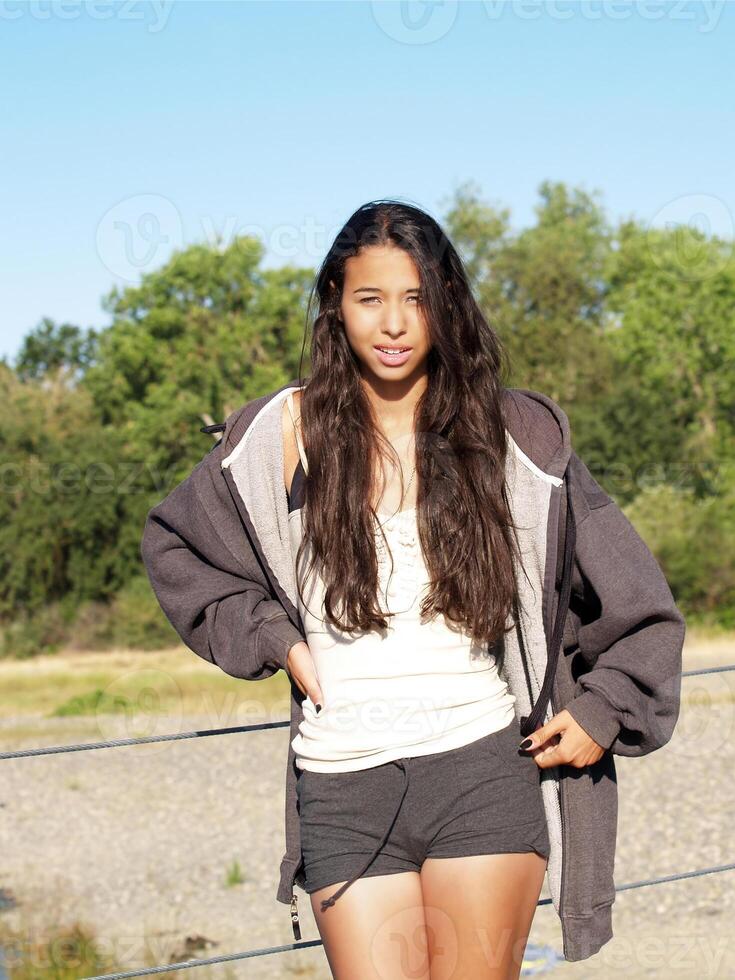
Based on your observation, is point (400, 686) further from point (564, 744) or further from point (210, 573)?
point (210, 573)

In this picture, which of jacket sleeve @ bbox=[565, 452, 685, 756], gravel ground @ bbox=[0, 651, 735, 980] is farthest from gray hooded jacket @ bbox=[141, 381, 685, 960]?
gravel ground @ bbox=[0, 651, 735, 980]

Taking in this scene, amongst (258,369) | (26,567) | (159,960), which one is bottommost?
(159,960)

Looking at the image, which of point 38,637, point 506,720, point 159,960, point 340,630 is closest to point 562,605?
point 506,720

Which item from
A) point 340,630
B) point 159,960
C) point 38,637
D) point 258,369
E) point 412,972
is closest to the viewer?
point 412,972

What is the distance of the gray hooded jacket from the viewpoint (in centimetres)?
229

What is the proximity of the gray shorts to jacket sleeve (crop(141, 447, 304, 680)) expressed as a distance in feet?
1.12

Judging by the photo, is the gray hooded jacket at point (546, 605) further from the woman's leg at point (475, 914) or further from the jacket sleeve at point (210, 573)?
the woman's leg at point (475, 914)

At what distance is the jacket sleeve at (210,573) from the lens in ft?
8.07

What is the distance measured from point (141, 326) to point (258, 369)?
14.8 ft

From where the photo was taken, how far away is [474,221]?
127 feet

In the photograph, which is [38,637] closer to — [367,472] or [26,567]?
[26,567]

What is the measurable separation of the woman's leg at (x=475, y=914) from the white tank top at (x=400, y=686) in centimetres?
22

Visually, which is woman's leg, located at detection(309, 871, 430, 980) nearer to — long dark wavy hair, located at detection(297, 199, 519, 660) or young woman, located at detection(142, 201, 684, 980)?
young woman, located at detection(142, 201, 684, 980)

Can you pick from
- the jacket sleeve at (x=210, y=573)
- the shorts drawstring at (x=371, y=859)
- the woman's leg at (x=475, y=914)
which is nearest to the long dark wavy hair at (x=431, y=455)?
the jacket sleeve at (x=210, y=573)
